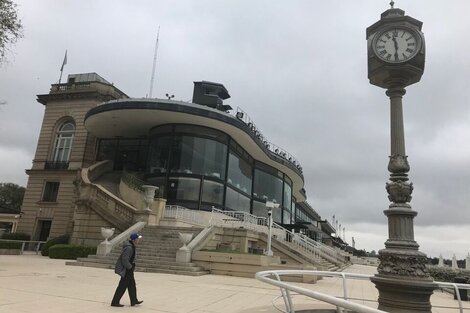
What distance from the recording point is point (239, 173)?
109 feet

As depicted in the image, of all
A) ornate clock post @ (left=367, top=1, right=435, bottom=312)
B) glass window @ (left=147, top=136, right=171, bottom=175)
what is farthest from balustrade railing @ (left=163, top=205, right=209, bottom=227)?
ornate clock post @ (left=367, top=1, right=435, bottom=312)

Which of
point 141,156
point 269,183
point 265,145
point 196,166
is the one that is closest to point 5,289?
point 196,166

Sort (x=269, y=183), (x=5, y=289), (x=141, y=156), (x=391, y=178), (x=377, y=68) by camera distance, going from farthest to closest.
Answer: (x=269, y=183) → (x=141, y=156) → (x=5, y=289) → (x=377, y=68) → (x=391, y=178)

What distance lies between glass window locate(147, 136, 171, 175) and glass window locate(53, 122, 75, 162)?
11314 millimetres

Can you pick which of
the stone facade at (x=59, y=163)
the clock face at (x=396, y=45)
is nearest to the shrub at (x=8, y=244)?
the stone facade at (x=59, y=163)

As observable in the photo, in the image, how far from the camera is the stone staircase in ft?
52.3

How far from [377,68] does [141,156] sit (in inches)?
1150

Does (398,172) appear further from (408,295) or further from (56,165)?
(56,165)

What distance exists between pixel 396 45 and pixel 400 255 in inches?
165

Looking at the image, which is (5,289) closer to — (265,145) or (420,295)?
(420,295)

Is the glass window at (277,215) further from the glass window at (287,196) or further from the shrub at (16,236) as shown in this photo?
the shrub at (16,236)

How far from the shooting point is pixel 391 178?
7.20 m

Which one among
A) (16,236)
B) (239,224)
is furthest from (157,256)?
(16,236)

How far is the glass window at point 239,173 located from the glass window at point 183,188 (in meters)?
3.89
